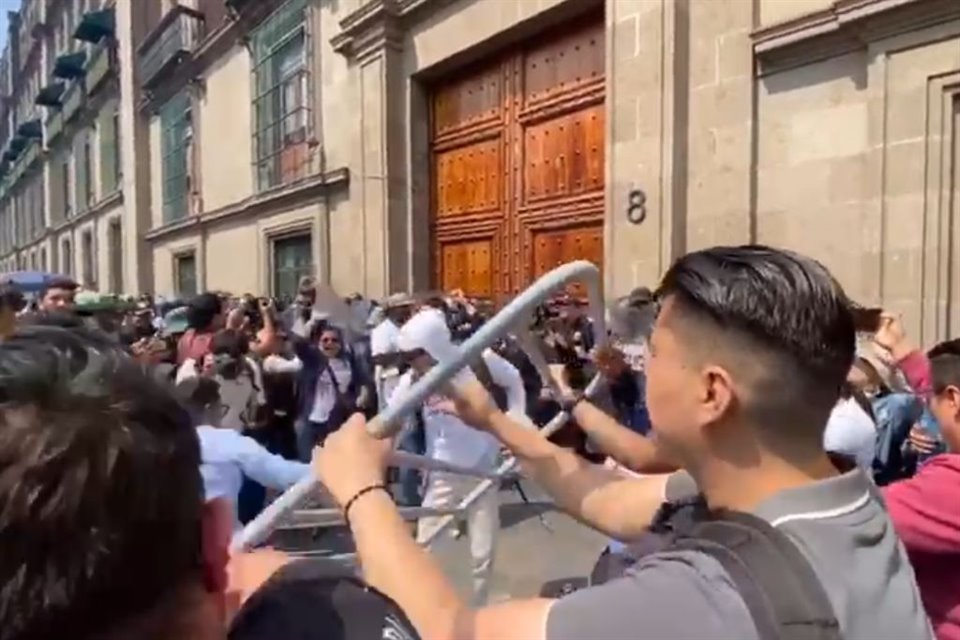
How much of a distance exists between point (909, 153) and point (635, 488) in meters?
4.41

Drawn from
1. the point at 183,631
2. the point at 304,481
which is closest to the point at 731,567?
the point at 183,631

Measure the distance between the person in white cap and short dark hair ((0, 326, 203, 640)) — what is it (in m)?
3.30

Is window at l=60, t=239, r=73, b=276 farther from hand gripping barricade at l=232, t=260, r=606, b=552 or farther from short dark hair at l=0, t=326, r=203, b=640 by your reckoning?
short dark hair at l=0, t=326, r=203, b=640

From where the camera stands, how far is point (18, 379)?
0.71 m

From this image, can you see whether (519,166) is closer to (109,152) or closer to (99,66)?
(109,152)

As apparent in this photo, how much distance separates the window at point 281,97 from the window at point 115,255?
45.1ft

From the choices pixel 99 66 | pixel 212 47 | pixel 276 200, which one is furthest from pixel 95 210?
pixel 276 200

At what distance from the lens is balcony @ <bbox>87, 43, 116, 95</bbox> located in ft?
86.7

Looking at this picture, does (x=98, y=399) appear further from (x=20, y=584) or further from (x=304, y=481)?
(x=304, y=481)

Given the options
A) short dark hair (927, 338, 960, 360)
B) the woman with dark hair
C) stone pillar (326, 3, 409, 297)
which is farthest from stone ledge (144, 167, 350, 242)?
short dark hair (927, 338, 960, 360)

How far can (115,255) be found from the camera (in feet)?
91.6

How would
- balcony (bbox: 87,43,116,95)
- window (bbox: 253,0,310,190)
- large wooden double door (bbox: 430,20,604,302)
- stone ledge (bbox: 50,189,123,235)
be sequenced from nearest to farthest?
large wooden double door (bbox: 430,20,604,302), window (bbox: 253,0,310,190), balcony (bbox: 87,43,116,95), stone ledge (bbox: 50,189,123,235)

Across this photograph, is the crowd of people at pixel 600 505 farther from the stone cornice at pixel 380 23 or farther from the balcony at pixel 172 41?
the balcony at pixel 172 41

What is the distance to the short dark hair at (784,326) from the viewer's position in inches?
49.6
